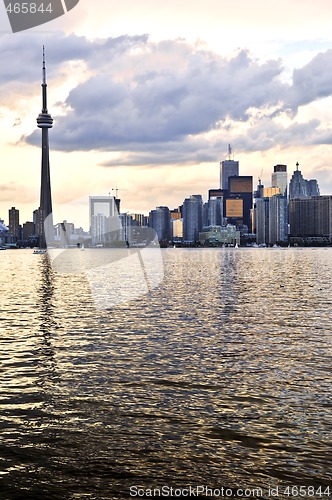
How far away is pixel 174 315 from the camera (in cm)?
5619

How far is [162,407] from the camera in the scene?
990 inches

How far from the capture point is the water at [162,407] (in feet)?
60.4

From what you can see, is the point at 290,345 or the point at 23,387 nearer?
the point at 23,387

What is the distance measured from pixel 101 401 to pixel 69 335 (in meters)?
18.9

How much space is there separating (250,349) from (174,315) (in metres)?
18.7

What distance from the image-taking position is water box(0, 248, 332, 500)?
18406 mm

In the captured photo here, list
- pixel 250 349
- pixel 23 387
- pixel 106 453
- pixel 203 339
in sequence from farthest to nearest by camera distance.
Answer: pixel 203 339
pixel 250 349
pixel 23 387
pixel 106 453

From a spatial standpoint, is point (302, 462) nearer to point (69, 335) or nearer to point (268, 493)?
point (268, 493)

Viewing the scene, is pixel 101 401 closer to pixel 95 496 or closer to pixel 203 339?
pixel 95 496

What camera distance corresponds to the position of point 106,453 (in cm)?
2014

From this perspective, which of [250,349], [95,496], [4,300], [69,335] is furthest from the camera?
[4,300]

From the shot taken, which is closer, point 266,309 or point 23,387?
point 23,387

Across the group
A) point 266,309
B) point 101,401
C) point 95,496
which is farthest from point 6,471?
point 266,309

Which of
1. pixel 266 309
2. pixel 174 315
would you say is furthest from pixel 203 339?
pixel 266 309
